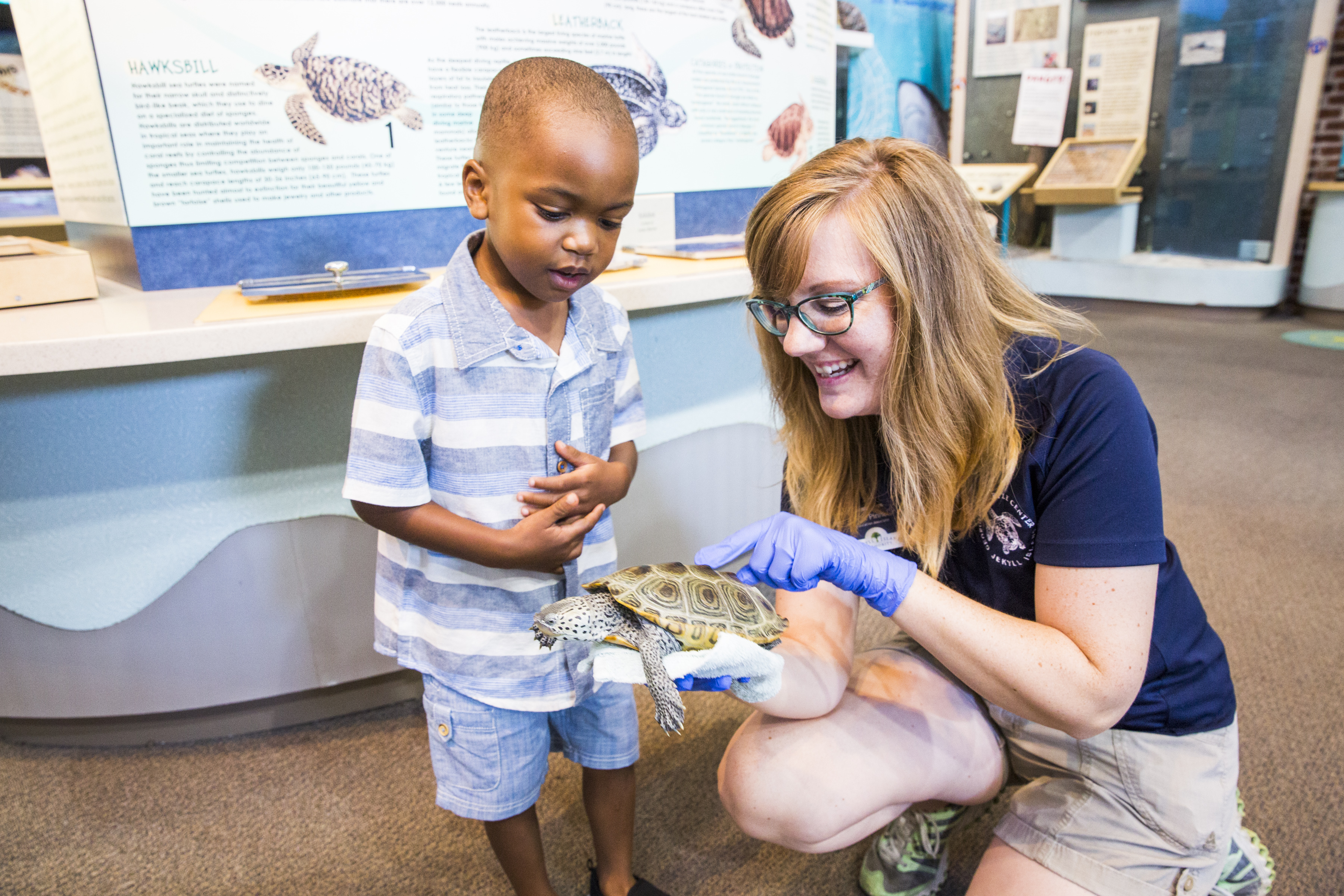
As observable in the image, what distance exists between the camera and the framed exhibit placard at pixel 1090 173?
5621 millimetres

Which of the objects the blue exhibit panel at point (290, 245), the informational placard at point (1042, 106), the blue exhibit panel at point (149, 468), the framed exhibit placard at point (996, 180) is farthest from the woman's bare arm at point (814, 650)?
the informational placard at point (1042, 106)

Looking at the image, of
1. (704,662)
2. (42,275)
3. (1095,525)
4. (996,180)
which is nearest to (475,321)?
(704,662)

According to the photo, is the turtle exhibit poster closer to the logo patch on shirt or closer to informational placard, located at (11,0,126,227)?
informational placard, located at (11,0,126,227)

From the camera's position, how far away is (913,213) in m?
0.96

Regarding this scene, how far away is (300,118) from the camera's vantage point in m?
1.64

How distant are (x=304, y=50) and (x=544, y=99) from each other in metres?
0.94

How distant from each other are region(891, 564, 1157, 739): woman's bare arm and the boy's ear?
0.76 m

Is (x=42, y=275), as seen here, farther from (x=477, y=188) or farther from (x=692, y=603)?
(x=692, y=603)

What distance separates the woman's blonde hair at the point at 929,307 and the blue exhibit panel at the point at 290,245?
1.05 m

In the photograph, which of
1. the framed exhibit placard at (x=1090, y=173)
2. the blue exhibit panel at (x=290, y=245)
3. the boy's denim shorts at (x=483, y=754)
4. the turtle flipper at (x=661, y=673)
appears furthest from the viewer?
the framed exhibit placard at (x=1090, y=173)

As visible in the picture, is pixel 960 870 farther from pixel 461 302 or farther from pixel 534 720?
pixel 461 302

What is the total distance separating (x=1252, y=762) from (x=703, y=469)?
1.30 meters

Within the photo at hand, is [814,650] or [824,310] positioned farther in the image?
[814,650]

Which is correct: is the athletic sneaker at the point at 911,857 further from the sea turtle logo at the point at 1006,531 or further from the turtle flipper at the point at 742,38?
the turtle flipper at the point at 742,38
